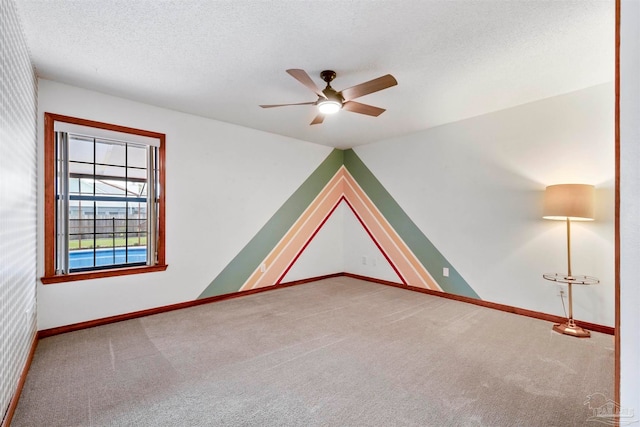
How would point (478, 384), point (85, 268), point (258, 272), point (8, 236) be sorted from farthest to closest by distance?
1. point (258, 272)
2. point (85, 268)
3. point (478, 384)
4. point (8, 236)

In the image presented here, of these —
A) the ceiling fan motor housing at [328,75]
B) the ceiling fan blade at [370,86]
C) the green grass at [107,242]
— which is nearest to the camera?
the ceiling fan blade at [370,86]

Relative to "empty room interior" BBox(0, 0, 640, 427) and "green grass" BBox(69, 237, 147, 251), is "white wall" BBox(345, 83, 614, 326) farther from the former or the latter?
"green grass" BBox(69, 237, 147, 251)

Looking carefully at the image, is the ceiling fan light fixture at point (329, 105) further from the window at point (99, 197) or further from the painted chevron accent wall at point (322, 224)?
the painted chevron accent wall at point (322, 224)

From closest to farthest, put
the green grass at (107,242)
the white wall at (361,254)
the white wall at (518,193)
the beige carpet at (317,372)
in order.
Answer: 1. the beige carpet at (317,372)
2. the white wall at (518,193)
3. the green grass at (107,242)
4. the white wall at (361,254)

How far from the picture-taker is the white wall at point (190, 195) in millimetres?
3154

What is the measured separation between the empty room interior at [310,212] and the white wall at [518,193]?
2 centimetres

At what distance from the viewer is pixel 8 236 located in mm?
1877

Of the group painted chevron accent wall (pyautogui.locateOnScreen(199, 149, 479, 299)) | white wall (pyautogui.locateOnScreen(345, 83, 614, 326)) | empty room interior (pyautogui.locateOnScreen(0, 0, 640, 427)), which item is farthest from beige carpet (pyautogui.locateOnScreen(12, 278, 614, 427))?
painted chevron accent wall (pyautogui.locateOnScreen(199, 149, 479, 299))

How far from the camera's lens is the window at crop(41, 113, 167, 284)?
3070 millimetres

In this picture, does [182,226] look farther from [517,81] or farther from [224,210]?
[517,81]

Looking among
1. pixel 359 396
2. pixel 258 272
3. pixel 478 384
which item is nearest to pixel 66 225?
pixel 258 272

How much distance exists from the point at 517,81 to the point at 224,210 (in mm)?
3925
